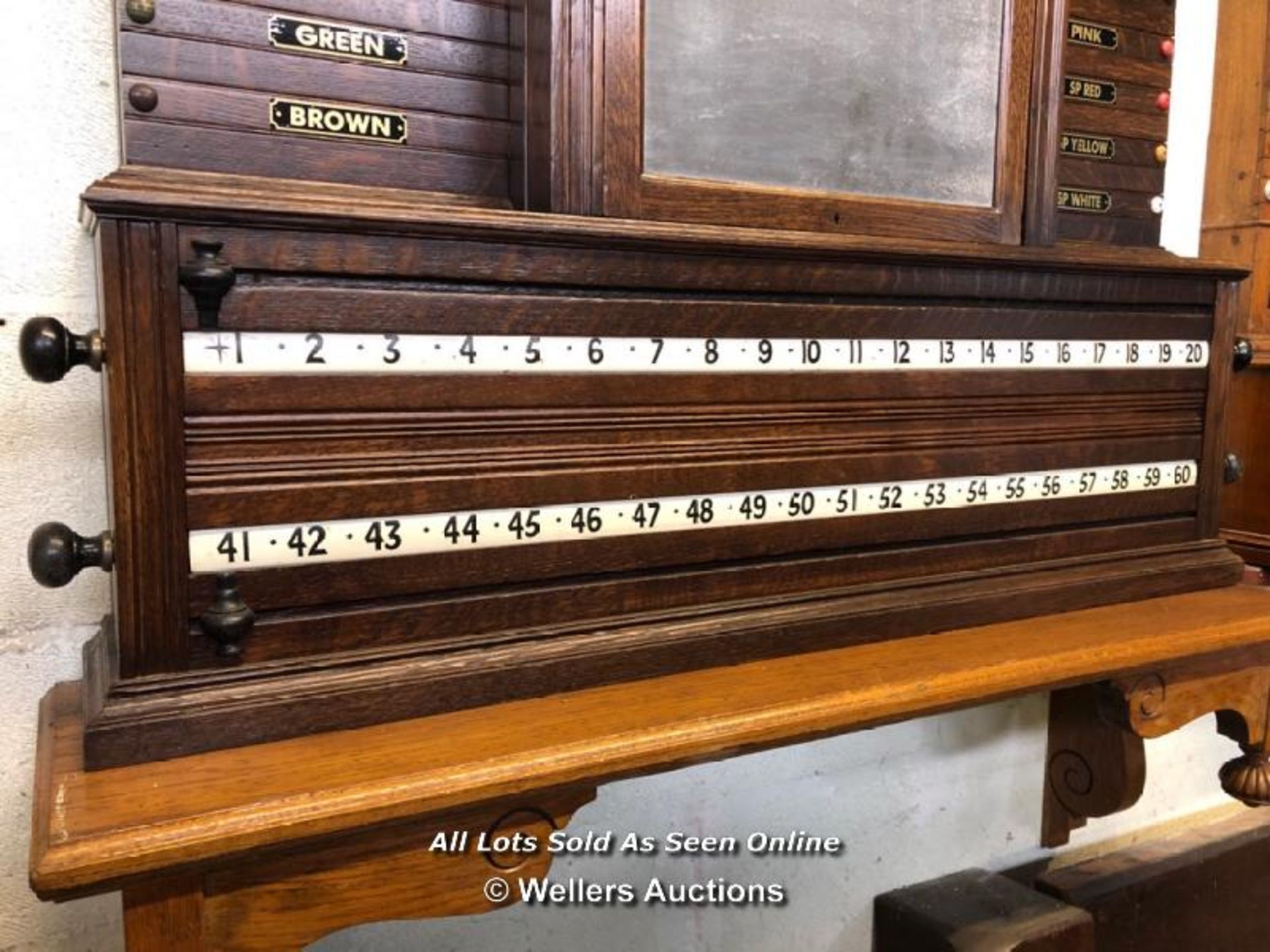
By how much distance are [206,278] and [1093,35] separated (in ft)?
3.29

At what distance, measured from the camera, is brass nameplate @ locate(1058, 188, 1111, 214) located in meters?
1.22

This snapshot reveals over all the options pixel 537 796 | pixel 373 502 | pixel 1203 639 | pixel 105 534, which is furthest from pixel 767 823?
pixel 105 534

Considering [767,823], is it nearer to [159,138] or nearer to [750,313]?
[750,313]

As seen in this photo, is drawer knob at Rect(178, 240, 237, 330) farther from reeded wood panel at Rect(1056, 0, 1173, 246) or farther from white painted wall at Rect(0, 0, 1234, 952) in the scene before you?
reeded wood panel at Rect(1056, 0, 1173, 246)

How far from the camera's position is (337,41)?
0.91m

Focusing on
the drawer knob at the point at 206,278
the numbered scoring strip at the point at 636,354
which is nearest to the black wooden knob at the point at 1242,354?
the numbered scoring strip at the point at 636,354

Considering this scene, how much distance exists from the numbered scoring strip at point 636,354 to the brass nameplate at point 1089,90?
277mm

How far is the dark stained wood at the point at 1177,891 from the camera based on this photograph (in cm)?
160

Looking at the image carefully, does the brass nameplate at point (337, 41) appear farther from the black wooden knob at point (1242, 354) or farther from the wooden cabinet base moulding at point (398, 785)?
the black wooden knob at point (1242, 354)

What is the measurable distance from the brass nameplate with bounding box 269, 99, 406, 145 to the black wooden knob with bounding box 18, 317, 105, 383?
0.81 feet

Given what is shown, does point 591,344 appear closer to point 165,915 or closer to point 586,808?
point 165,915

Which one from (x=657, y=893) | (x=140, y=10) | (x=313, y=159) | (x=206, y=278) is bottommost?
(x=657, y=893)

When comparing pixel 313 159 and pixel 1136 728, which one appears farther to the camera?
pixel 1136 728

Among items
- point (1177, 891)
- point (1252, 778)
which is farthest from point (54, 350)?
point (1177, 891)
